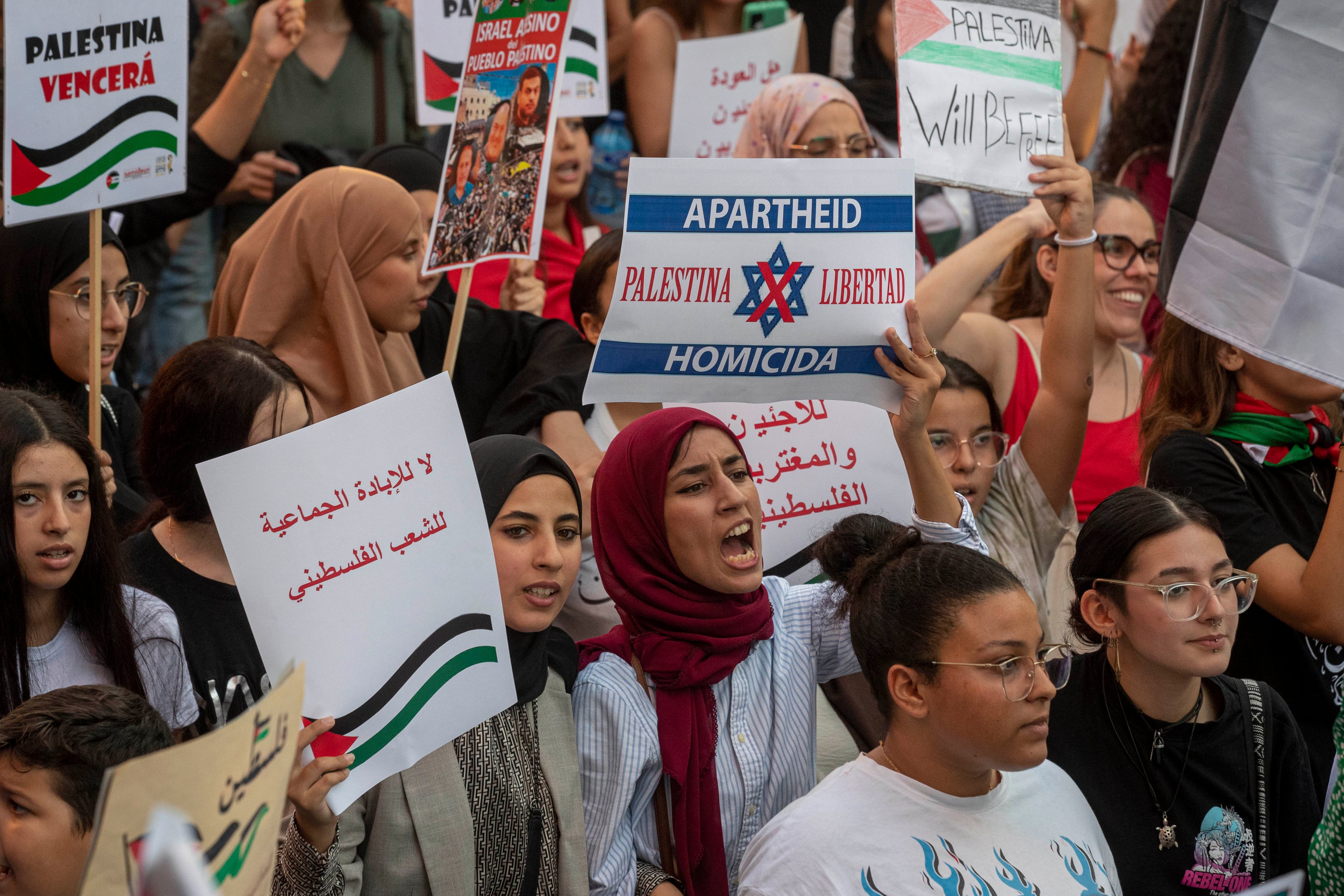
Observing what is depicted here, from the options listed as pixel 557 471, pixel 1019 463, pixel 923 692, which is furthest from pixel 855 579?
pixel 1019 463

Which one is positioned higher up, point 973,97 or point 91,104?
point 973,97

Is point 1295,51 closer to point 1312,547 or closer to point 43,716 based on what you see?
point 1312,547

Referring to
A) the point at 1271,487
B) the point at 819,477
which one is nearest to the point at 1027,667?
the point at 819,477

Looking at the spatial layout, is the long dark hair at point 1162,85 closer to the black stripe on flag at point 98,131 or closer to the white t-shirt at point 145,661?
the black stripe on flag at point 98,131

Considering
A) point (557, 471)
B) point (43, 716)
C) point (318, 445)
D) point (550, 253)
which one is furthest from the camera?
point (550, 253)

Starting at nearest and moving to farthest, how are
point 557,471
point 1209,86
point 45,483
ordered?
point 45,483 → point 557,471 → point 1209,86

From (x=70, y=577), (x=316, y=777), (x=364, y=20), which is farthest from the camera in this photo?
(x=364, y=20)

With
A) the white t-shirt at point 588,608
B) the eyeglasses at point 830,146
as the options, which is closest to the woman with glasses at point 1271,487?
the eyeglasses at point 830,146

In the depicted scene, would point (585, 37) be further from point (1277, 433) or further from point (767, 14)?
point (1277, 433)

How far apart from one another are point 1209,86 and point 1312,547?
1145 millimetres

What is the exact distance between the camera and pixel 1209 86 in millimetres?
3355

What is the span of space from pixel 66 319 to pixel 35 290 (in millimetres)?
139

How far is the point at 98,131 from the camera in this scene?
12.5ft

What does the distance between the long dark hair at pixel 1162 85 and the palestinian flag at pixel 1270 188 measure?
8.32 feet
